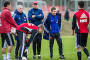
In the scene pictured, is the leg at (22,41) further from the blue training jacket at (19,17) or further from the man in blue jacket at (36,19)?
the man in blue jacket at (36,19)

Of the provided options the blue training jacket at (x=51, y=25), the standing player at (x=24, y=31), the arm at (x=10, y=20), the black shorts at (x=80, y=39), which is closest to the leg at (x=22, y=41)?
the standing player at (x=24, y=31)

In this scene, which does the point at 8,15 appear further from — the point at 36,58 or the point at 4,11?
the point at 36,58

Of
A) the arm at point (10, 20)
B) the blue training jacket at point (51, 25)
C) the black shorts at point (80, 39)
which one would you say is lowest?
the black shorts at point (80, 39)

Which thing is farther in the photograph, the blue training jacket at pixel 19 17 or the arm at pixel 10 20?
the blue training jacket at pixel 19 17

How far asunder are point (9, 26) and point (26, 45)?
1.03 meters

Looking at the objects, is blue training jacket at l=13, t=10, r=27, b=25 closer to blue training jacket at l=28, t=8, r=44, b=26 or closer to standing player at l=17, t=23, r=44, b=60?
blue training jacket at l=28, t=8, r=44, b=26

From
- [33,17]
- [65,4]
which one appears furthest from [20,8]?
[65,4]

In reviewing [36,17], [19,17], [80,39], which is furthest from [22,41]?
[36,17]

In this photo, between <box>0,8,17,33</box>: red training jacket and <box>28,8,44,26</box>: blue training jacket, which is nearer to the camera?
<box>0,8,17,33</box>: red training jacket

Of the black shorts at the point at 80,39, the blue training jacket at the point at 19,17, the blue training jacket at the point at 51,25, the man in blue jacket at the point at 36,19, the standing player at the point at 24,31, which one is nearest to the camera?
the standing player at the point at 24,31

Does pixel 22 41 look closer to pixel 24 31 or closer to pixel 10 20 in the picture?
pixel 24 31

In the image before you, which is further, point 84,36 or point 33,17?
point 33,17

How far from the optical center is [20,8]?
36.6 ft

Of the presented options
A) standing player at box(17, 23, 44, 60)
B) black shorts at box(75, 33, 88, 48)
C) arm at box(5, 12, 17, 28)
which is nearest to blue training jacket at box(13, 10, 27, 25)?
arm at box(5, 12, 17, 28)
